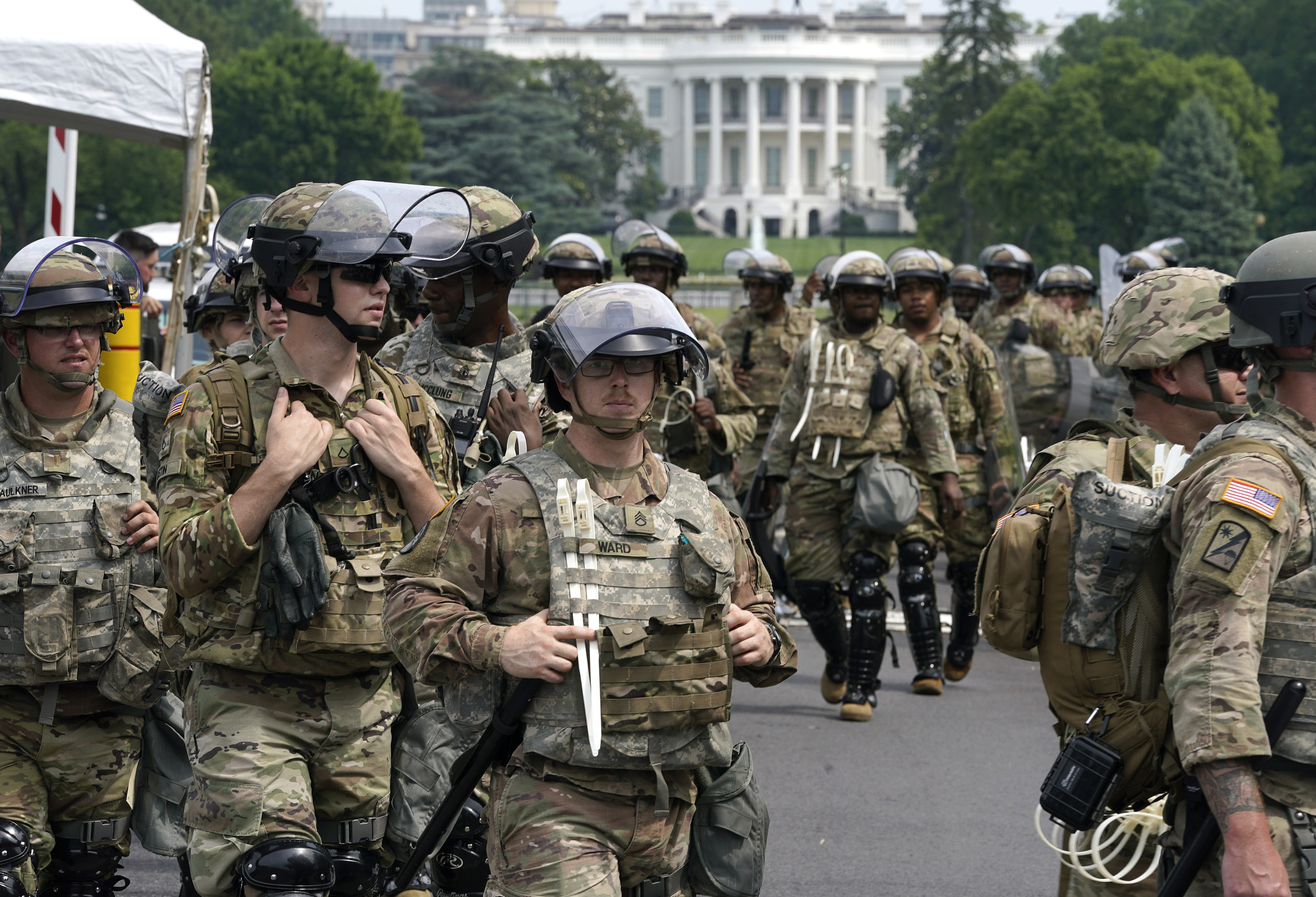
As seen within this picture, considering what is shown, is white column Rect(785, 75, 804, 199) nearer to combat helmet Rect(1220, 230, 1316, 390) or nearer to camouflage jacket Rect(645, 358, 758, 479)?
camouflage jacket Rect(645, 358, 758, 479)

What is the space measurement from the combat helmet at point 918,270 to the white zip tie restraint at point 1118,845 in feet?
20.9

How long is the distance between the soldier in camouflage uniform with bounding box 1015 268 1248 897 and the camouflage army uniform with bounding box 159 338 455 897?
1.68 m

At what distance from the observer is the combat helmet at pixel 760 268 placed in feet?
43.3

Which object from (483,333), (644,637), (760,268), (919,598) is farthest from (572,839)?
(760,268)

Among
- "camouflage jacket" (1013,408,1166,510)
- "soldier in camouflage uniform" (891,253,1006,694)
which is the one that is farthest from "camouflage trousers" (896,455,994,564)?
"camouflage jacket" (1013,408,1166,510)

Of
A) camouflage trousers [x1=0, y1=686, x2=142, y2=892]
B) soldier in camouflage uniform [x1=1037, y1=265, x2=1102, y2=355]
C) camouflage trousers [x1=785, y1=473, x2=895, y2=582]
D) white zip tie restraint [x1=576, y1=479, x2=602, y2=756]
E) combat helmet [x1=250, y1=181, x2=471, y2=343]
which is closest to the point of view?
white zip tie restraint [x1=576, y1=479, x2=602, y2=756]

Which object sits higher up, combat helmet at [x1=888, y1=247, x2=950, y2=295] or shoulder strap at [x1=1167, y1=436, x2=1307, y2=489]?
combat helmet at [x1=888, y1=247, x2=950, y2=295]

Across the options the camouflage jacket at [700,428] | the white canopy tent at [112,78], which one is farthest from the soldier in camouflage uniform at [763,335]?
the white canopy tent at [112,78]

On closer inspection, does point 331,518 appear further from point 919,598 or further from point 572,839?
point 919,598

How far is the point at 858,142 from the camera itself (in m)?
141

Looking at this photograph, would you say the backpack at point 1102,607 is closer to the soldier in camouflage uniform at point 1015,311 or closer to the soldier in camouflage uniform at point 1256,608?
the soldier in camouflage uniform at point 1256,608

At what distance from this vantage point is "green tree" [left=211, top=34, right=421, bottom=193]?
73250 mm

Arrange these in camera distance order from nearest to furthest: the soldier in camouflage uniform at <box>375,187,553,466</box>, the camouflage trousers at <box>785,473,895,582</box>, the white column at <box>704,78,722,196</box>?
the soldier in camouflage uniform at <box>375,187,553,466</box> → the camouflage trousers at <box>785,473,895,582</box> → the white column at <box>704,78,722,196</box>

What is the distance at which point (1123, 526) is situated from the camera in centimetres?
393
